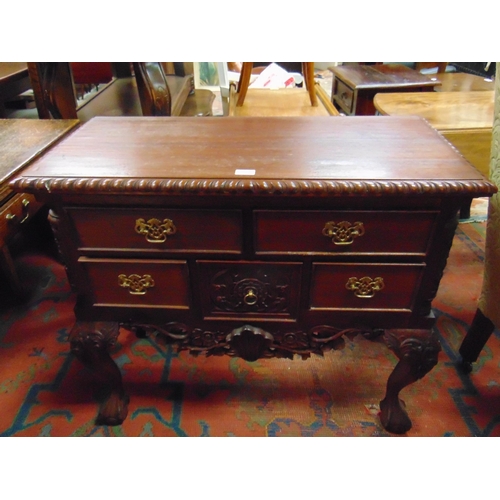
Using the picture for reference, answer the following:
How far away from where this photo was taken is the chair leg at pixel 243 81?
1.91 m

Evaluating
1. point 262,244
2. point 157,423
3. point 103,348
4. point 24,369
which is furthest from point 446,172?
point 24,369

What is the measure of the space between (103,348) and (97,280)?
196mm

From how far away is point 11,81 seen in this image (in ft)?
6.72

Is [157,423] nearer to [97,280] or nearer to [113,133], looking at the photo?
[97,280]

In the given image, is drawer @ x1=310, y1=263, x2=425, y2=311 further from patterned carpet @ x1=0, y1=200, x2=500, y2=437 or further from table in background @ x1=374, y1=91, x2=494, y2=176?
table in background @ x1=374, y1=91, x2=494, y2=176

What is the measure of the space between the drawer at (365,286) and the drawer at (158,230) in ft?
0.67

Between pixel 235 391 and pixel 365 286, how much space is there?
587 millimetres

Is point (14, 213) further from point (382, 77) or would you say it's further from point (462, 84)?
point (462, 84)

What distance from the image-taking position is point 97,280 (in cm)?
84

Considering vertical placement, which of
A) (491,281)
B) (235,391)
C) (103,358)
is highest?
(491,281)

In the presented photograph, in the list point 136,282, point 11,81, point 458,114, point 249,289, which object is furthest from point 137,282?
point 11,81

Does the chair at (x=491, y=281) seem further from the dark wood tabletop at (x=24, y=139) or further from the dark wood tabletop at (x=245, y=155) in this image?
the dark wood tabletop at (x=24, y=139)

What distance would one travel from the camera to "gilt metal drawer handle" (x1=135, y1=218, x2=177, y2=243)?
0.75 m

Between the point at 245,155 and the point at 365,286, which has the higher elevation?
the point at 245,155
